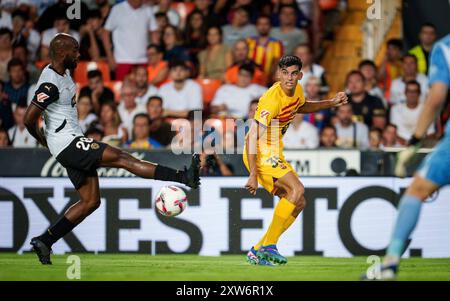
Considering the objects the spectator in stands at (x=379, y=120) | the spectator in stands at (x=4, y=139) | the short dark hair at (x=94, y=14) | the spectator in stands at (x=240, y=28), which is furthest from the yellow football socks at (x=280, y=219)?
the short dark hair at (x=94, y=14)

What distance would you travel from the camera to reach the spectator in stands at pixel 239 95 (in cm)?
1551

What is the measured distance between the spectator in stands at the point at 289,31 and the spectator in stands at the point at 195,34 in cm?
124

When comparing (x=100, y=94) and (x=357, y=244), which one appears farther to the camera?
(x=100, y=94)

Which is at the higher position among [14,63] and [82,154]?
[14,63]

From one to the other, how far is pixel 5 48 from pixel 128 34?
2.24m

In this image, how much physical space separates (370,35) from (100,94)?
493cm

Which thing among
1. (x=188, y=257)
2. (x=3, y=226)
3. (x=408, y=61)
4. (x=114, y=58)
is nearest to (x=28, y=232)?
(x=3, y=226)

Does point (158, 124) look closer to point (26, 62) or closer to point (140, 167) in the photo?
point (26, 62)

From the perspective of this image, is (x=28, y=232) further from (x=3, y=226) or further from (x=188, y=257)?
(x=188, y=257)

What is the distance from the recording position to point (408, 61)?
15.7 meters

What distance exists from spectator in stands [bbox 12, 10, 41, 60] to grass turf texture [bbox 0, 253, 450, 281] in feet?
20.2

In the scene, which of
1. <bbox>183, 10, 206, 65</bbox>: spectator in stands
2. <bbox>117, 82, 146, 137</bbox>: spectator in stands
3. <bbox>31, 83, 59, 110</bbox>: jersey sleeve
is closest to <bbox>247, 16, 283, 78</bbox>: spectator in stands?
<bbox>183, 10, 206, 65</bbox>: spectator in stands

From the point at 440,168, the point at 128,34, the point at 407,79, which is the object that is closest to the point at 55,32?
the point at 128,34

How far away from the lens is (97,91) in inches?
634
